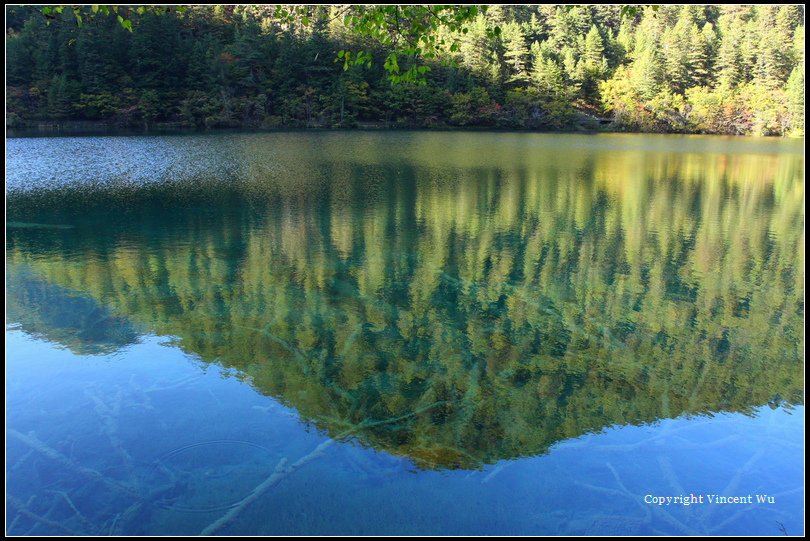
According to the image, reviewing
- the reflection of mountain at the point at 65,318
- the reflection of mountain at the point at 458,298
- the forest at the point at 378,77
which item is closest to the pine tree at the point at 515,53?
the forest at the point at 378,77

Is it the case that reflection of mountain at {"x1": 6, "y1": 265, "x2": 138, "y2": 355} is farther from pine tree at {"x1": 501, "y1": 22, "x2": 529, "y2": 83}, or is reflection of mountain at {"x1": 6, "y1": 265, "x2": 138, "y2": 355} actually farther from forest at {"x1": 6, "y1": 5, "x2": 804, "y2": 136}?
pine tree at {"x1": 501, "y1": 22, "x2": 529, "y2": 83}

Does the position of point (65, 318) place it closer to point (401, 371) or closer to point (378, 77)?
point (401, 371)

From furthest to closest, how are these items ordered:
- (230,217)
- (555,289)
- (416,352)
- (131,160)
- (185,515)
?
(131,160), (230,217), (555,289), (416,352), (185,515)

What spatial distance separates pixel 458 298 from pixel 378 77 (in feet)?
143

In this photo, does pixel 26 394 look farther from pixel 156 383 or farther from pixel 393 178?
pixel 393 178

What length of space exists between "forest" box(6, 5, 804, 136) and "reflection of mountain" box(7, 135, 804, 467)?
2838 centimetres

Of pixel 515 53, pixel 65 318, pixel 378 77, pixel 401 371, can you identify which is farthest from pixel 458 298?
pixel 515 53

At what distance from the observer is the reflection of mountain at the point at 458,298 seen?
17.2ft

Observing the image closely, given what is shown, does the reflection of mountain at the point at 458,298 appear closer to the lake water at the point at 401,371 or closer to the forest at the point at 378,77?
the lake water at the point at 401,371

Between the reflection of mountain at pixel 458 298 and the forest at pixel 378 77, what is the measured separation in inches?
1117

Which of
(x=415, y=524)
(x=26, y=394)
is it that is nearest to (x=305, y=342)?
(x=26, y=394)

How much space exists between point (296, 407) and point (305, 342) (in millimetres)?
1379

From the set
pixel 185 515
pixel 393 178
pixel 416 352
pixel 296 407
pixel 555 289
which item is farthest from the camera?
pixel 393 178

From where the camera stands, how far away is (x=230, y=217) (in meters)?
12.8
